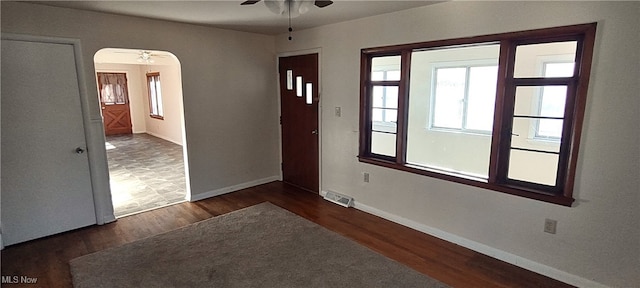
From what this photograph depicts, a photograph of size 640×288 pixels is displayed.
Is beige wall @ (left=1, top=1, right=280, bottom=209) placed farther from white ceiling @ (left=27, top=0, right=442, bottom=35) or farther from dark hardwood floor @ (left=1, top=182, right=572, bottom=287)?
dark hardwood floor @ (left=1, top=182, right=572, bottom=287)

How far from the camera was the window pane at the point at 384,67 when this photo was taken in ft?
11.9

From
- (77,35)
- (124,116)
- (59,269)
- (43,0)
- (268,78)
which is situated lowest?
(59,269)

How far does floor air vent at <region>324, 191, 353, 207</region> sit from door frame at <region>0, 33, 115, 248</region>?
2632 mm

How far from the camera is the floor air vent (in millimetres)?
4047

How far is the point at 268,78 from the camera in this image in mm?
4848

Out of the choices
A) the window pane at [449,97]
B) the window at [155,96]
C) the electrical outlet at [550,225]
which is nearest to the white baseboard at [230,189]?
the window pane at [449,97]

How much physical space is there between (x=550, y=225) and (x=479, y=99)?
3304 millimetres

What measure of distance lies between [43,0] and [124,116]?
27.0ft

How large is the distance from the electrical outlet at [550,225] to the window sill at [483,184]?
163mm

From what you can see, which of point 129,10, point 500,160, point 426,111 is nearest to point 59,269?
point 129,10

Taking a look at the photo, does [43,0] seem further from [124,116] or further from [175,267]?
[124,116]

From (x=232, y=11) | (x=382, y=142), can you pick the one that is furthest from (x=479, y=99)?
(x=232, y=11)

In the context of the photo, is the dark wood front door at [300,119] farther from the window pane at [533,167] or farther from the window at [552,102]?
the window at [552,102]

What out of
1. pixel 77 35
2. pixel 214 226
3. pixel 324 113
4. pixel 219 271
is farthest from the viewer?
pixel 324 113
